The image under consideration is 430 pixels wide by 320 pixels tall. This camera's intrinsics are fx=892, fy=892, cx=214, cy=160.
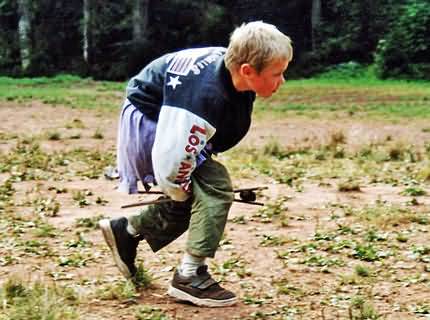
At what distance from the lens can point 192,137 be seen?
3.41m

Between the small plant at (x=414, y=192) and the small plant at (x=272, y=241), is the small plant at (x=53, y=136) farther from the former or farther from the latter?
the small plant at (x=272, y=241)

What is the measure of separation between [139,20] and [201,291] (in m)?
22.8

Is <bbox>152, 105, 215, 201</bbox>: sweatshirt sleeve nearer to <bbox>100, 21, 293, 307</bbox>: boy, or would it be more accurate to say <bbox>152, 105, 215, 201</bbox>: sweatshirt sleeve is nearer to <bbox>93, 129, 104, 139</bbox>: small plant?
→ <bbox>100, 21, 293, 307</bbox>: boy

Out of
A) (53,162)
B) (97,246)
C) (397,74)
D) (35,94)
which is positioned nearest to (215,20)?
(397,74)

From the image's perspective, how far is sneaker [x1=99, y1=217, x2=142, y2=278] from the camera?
12.8 feet

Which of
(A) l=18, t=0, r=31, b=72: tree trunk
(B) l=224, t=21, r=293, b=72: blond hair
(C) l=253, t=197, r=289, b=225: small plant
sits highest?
(B) l=224, t=21, r=293, b=72: blond hair

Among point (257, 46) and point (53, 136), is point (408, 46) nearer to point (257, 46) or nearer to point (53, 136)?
point (53, 136)

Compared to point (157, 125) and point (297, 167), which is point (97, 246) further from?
point (297, 167)

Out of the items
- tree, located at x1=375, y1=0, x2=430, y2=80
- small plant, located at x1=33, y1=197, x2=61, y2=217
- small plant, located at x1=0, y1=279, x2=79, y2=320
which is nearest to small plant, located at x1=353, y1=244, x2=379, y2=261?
small plant, located at x1=0, y1=279, x2=79, y2=320

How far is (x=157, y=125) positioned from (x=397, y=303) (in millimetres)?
1229

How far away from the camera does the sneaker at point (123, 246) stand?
12.8 ft

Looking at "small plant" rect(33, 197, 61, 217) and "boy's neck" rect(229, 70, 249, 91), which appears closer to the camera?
"boy's neck" rect(229, 70, 249, 91)

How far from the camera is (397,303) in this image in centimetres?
368

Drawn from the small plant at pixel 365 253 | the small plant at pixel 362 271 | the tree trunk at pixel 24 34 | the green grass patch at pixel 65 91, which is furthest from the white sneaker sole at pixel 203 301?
the tree trunk at pixel 24 34
